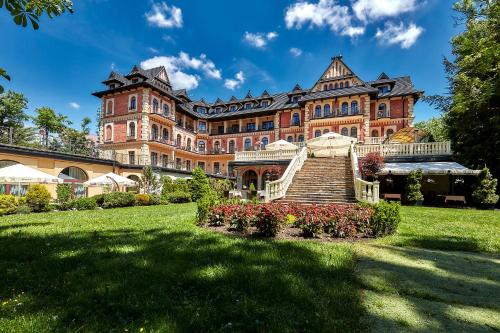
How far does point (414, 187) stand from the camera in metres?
16.4

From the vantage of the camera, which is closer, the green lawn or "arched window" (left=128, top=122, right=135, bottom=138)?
the green lawn

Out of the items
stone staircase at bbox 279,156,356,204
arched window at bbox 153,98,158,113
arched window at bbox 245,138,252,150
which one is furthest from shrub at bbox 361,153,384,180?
arched window at bbox 153,98,158,113

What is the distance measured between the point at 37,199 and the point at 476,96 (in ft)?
82.5

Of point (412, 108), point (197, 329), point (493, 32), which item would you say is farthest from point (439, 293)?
point (412, 108)

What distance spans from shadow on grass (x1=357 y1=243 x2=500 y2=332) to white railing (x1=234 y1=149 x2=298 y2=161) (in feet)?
56.6

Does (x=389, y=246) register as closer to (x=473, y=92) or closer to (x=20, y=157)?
(x=473, y=92)

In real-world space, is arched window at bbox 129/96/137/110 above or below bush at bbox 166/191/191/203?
above

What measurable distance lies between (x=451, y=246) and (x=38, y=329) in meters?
8.71

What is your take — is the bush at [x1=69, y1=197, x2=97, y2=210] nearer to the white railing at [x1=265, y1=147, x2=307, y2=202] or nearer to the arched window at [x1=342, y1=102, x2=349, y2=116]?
the white railing at [x1=265, y1=147, x2=307, y2=202]

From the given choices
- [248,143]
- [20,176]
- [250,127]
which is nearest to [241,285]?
[20,176]

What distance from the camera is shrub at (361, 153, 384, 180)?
1794 cm

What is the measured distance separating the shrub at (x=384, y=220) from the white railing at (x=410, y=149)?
13.7 meters

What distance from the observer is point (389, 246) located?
7102 mm

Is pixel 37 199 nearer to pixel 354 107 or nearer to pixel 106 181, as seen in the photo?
pixel 106 181
